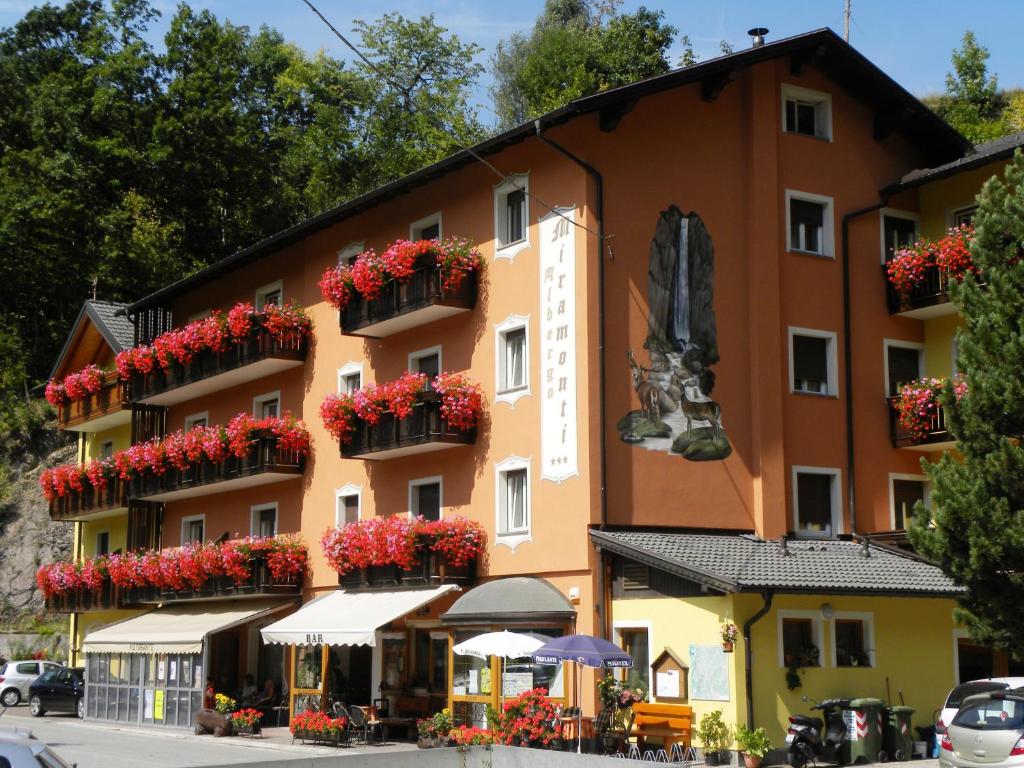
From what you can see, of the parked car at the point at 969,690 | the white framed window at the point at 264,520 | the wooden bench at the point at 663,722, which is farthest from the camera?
the white framed window at the point at 264,520

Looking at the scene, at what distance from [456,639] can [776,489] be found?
711 cm

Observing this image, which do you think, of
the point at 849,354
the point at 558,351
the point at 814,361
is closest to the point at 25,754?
the point at 558,351

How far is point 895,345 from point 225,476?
1690cm

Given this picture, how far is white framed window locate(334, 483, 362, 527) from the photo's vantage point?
110 feet

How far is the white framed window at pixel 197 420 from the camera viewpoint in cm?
4121

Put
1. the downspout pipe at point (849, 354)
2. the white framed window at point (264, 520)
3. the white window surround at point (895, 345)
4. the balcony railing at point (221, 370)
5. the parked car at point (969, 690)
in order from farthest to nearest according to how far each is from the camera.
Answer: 1. the white framed window at point (264, 520)
2. the balcony railing at point (221, 370)
3. the white window surround at point (895, 345)
4. the downspout pipe at point (849, 354)
5. the parked car at point (969, 690)

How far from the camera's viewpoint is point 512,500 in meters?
29.0

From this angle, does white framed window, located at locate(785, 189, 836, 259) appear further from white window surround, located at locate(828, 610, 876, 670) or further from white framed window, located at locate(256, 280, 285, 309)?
white framed window, located at locate(256, 280, 285, 309)

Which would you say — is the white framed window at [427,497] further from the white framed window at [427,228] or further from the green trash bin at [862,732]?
the green trash bin at [862,732]

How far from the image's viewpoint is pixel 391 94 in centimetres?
6084

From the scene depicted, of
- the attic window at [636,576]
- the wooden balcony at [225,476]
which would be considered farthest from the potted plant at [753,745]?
the wooden balcony at [225,476]

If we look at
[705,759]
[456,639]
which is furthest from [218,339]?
[705,759]

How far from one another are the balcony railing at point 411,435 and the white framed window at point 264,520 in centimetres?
613

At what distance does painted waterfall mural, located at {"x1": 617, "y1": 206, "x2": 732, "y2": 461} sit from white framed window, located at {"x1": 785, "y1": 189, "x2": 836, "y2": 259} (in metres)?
2.45
